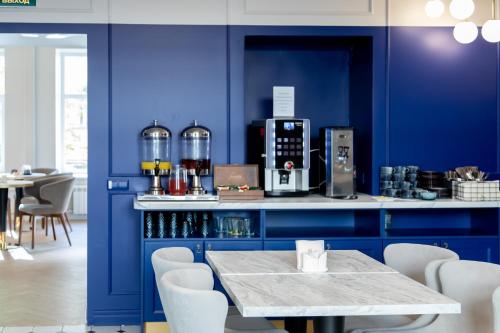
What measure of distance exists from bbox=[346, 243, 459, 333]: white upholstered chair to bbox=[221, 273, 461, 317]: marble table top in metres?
0.32

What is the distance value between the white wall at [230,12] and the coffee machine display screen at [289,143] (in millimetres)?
795

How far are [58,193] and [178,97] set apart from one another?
4219 millimetres

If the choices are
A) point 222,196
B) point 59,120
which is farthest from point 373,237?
point 59,120

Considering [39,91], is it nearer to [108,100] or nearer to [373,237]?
[108,100]

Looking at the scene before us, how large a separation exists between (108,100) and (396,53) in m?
2.21

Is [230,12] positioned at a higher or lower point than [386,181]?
higher

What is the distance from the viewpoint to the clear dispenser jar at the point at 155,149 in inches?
199

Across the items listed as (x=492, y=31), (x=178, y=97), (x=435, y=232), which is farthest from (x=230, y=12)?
(x=435, y=232)

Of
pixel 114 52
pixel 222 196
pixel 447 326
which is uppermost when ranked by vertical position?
pixel 114 52

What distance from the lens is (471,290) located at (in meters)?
3.18

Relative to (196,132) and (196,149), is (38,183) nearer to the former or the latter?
(196,149)

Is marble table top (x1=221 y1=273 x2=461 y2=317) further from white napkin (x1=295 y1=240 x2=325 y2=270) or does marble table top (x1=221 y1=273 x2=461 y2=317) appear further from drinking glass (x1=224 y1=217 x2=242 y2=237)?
drinking glass (x1=224 y1=217 x2=242 y2=237)

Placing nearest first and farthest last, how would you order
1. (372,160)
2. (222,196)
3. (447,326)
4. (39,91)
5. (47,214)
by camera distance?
(447,326) < (222,196) < (372,160) < (47,214) < (39,91)

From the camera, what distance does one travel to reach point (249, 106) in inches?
222
